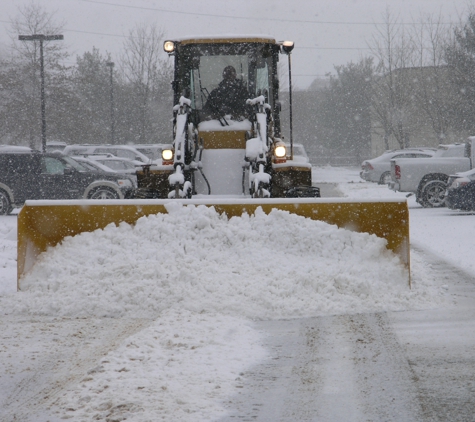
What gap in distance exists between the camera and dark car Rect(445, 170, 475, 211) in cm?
1625

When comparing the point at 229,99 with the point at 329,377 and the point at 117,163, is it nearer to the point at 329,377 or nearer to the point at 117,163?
the point at 329,377

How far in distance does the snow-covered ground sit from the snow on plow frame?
106 millimetres

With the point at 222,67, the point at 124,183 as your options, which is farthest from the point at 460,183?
the point at 222,67

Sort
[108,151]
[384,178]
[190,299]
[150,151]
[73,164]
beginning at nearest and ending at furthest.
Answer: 1. [190,299]
2. [73,164]
3. [108,151]
4. [384,178]
5. [150,151]

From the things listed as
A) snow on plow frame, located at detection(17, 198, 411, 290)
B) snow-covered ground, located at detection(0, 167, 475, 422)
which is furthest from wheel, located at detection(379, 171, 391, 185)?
snow on plow frame, located at detection(17, 198, 411, 290)

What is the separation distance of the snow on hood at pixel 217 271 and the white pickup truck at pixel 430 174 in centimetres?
1242

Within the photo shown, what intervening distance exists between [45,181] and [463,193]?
10057 millimetres

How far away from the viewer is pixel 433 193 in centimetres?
1870

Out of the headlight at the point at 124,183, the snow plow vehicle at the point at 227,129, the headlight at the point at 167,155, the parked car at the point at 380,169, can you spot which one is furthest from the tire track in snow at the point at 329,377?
the parked car at the point at 380,169

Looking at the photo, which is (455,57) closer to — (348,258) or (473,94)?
(473,94)

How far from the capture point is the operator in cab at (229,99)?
29.6 feet

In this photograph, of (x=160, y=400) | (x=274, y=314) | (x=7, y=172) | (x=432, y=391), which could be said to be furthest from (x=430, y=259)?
(x=7, y=172)

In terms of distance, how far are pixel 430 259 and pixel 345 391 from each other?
5.96m

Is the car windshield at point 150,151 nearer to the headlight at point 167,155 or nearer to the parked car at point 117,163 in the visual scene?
the parked car at point 117,163
